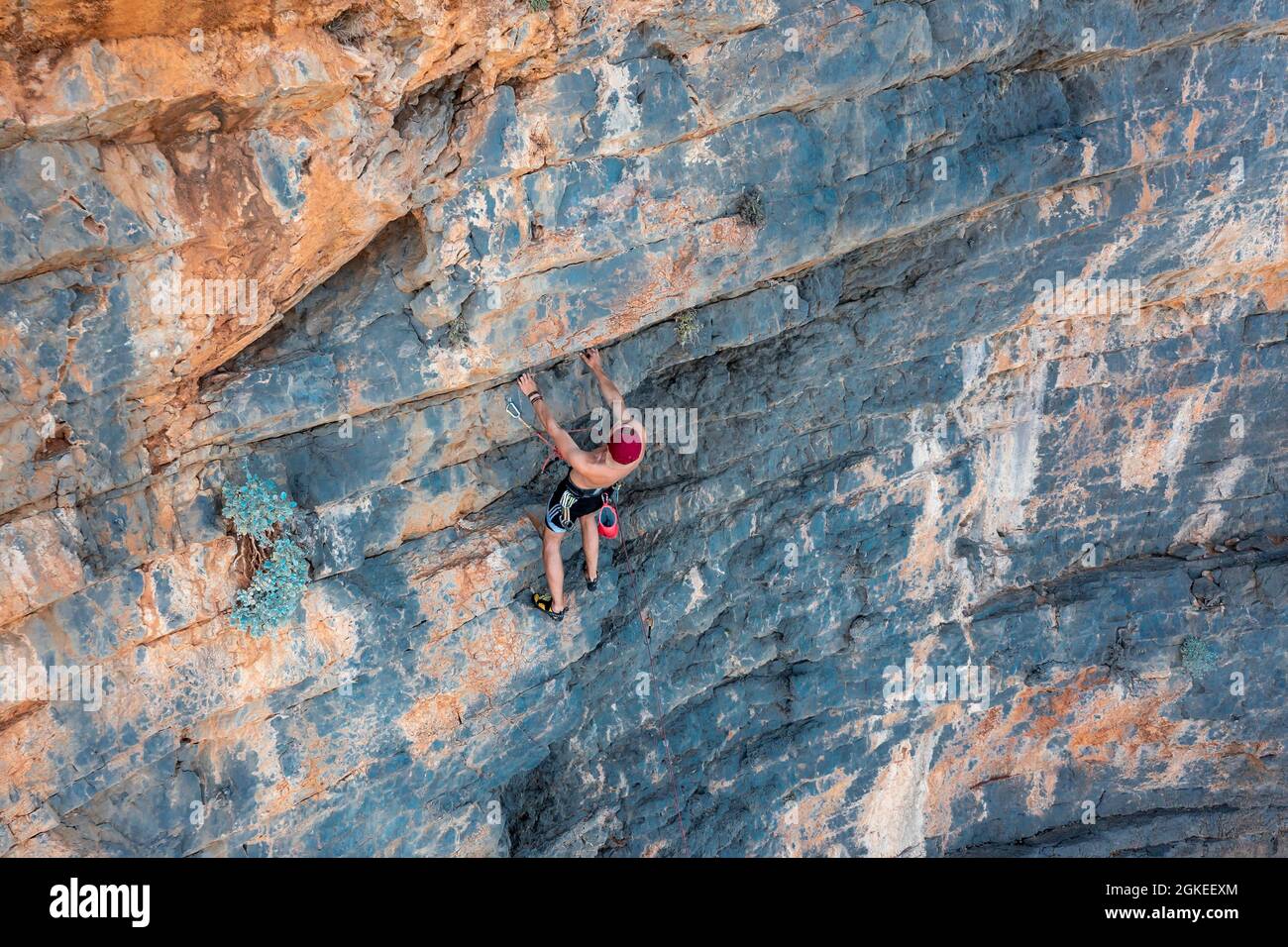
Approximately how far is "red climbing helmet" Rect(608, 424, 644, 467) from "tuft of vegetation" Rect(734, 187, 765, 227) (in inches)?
69.0

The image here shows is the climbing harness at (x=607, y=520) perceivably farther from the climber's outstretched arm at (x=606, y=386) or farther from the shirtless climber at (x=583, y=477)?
the climber's outstretched arm at (x=606, y=386)

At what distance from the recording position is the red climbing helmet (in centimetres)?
804

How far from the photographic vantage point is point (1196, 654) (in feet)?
38.5

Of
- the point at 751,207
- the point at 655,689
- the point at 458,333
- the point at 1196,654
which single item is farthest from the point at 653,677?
the point at 1196,654

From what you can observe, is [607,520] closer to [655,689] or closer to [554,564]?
[554,564]

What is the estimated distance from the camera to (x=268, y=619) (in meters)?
7.82

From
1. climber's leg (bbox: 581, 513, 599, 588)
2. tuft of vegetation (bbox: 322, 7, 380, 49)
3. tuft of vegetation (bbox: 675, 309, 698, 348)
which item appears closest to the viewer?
tuft of vegetation (bbox: 322, 7, 380, 49)

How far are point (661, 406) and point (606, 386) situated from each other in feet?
4.80

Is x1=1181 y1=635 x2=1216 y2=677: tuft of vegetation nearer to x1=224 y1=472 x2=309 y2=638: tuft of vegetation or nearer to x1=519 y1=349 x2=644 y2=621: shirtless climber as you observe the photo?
x1=519 y1=349 x2=644 y2=621: shirtless climber

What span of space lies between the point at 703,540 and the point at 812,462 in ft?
4.17

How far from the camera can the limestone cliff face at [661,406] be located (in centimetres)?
646

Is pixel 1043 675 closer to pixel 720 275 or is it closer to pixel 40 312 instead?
pixel 720 275

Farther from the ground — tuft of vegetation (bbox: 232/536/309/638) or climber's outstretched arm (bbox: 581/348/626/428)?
climber's outstretched arm (bbox: 581/348/626/428)

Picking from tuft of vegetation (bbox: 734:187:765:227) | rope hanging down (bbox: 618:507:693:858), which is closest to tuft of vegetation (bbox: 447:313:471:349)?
tuft of vegetation (bbox: 734:187:765:227)
